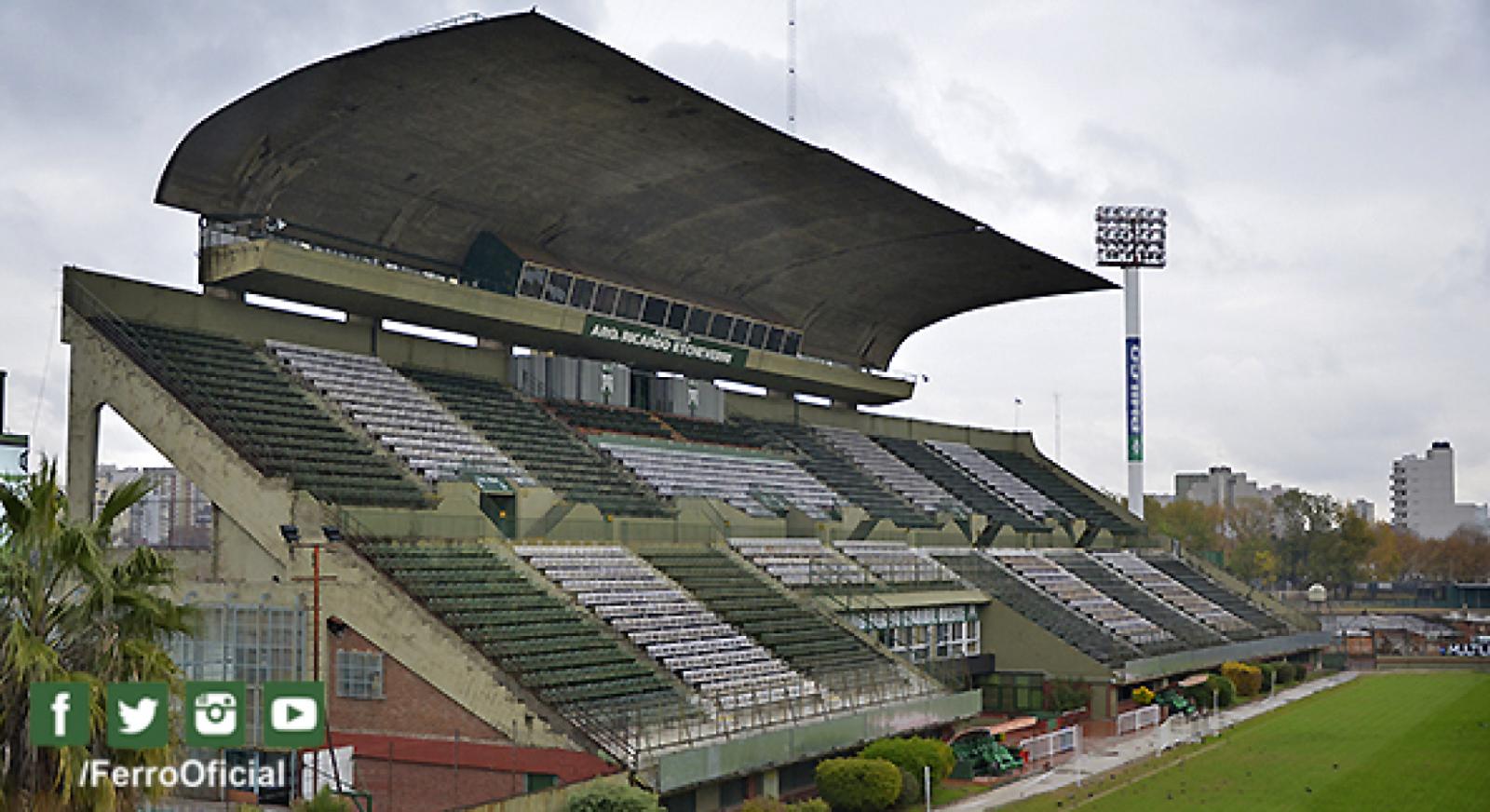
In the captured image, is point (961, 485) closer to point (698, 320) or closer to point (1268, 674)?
point (1268, 674)

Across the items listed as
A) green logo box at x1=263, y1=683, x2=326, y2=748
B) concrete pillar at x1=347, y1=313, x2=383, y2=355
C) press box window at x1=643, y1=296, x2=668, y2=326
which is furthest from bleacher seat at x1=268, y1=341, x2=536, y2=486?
green logo box at x1=263, y1=683, x2=326, y2=748

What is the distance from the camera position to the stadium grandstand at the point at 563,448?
97.5 ft

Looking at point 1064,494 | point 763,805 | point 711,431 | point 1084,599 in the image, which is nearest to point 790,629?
point 763,805

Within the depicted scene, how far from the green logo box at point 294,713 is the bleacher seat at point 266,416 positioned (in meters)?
15.8

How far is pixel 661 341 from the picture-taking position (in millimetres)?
53125

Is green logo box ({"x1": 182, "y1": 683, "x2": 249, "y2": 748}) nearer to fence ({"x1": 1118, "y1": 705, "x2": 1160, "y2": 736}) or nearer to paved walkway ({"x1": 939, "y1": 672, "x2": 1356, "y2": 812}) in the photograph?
paved walkway ({"x1": 939, "y1": 672, "x2": 1356, "y2": 812})

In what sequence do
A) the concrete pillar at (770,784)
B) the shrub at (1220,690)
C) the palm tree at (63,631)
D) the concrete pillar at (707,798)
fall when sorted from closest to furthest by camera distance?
the palm tree at (63,631)
the concrete pillar at (707,798)
the concrete pillar at (770,784)
the shrub at (1220,690)

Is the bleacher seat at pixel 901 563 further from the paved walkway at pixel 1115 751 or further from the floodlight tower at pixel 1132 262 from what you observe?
the floodlight tower at pixel 1132 262

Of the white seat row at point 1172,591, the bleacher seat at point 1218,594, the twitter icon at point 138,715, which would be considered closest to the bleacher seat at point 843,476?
the white seat row at point 1172,591

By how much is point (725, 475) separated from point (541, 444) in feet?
29.0

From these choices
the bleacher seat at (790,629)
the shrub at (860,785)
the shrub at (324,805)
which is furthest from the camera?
the bleacher seat at (790,629)

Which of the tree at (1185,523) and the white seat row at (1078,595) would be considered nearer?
the white seat row at (1078,595)

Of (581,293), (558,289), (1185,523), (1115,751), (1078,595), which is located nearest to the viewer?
(1115,751)

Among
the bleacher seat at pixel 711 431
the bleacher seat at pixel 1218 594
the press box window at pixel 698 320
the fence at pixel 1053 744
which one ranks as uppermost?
the press box window at pixel 698 320
